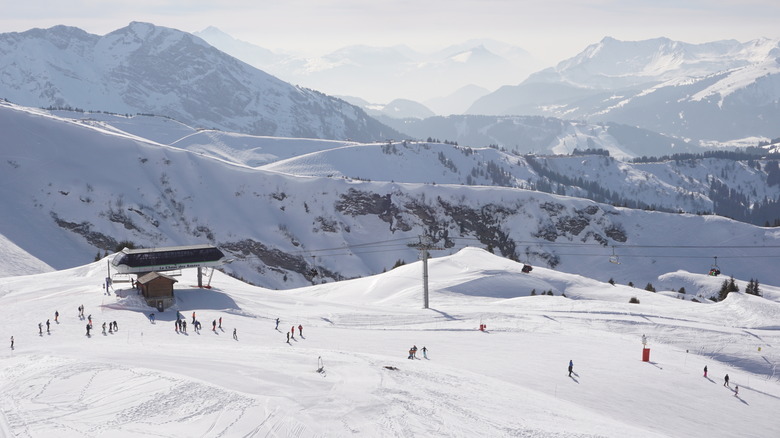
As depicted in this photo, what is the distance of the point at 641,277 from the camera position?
16625 centimetres

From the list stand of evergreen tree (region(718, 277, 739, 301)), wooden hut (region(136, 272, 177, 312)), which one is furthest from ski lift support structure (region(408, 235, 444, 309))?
stand of evergreen tree (region(718, 277, 739, 301))

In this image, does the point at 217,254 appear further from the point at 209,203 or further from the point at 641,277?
the point at 641,277

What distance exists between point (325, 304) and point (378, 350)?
23478 mm

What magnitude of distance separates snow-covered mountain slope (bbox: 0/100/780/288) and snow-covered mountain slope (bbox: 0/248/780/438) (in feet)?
234

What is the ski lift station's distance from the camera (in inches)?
2785

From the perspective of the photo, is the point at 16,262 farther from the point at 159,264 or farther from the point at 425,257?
the point at 425,257

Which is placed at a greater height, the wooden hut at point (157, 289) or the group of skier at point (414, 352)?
the wooden hut at point (157, 289)

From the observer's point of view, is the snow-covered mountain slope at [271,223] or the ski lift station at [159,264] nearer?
the ski lift station at [159,264]

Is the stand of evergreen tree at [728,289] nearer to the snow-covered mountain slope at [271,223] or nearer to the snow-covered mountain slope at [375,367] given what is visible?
the snow-covered mountain slope at [375,367]

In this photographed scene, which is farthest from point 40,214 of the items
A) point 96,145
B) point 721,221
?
point 721,221

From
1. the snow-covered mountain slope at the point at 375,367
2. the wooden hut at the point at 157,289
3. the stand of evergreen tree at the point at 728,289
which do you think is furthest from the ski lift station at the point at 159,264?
the stand of evergreen tree at the point at 728,289

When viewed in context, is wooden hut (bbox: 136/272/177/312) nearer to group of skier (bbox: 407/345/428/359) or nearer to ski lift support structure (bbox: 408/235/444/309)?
group of skier (bbox: 407/345/428/359)

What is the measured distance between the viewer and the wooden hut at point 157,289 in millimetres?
70438

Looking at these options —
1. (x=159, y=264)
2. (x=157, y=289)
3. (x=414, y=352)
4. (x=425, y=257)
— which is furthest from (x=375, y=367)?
(x=159, y=264)
